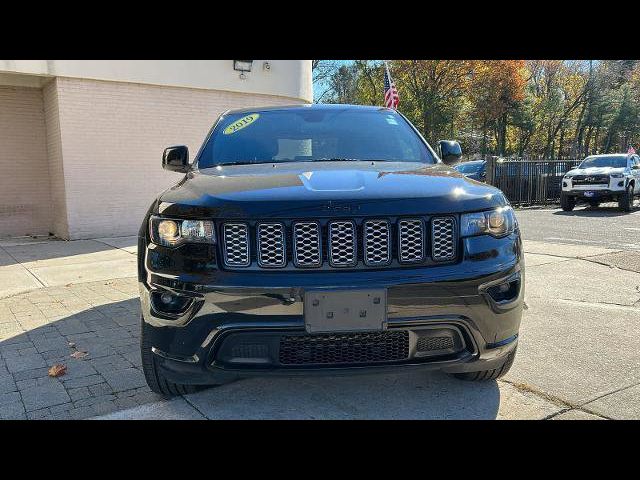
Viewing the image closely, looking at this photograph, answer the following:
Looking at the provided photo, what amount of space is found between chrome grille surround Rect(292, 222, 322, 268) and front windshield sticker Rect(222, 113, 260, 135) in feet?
5.81

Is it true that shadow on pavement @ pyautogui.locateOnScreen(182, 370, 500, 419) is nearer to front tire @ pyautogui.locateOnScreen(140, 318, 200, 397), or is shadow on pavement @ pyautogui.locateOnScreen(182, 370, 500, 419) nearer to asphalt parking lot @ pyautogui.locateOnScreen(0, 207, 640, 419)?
asphalt parking lot @ pyautogui.locateOnScreen(0, 207, 640, 419)

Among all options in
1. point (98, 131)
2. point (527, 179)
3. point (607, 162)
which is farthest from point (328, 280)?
point (527, 179)

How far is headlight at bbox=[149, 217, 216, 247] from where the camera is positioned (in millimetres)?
2271

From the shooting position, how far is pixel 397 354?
2.25m

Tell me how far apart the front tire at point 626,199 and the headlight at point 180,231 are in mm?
15457

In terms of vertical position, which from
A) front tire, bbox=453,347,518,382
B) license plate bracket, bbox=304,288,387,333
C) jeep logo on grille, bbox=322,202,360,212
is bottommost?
front tire, bbox=453,347,518,382

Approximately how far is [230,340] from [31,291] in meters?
4.55

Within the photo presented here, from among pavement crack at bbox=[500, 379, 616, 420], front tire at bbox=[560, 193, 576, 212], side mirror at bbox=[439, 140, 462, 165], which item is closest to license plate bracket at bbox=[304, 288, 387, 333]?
pavement crack at bbox=[500, 379, 616, 420]

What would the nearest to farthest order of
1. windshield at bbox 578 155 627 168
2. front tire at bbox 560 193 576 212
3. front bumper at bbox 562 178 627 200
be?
front bumper at bbox 562 178 627 200 < front tire at bbox 560 193 576 212 < windshield at bbox 578 155 627 168
